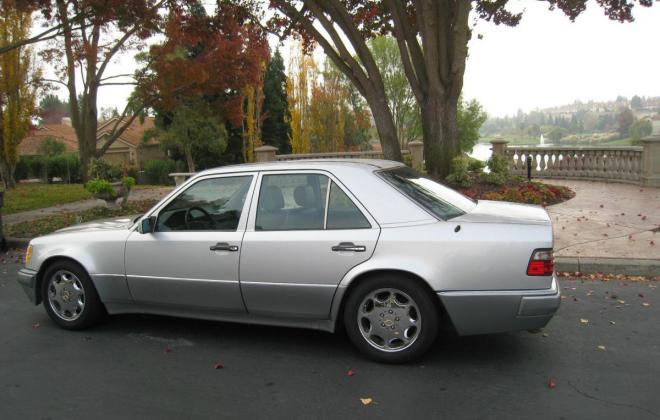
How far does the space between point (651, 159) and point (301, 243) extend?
13.3 meters

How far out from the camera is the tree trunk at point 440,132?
524 inches

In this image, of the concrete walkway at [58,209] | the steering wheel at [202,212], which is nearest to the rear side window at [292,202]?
the steering wheel at [202,212]

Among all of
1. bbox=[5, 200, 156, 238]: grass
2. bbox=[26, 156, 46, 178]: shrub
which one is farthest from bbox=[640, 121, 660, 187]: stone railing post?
bbox=[26, 156, 46, 178]: shrub

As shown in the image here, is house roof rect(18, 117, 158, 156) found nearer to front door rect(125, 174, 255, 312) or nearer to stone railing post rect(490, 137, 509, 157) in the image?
stone railing post rect(490, 137, 509, 157)

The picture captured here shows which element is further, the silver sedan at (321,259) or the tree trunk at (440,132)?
the tree trunk at (440,132)

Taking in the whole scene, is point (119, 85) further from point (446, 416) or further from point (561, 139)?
point (446, 416)

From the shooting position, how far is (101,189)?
500 inches

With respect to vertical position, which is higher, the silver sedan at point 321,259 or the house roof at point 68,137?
the house roof at point 68,137

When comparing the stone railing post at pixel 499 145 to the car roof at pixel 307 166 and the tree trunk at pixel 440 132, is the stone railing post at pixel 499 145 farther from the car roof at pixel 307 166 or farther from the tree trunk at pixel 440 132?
the car roof at pixel 307 166

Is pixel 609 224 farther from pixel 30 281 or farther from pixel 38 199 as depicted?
pixel 38 199

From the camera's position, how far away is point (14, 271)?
27.3 feet

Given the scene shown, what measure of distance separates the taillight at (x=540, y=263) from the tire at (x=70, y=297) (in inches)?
149

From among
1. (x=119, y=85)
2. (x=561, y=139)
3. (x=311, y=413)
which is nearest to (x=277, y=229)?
(x=311, y=413)

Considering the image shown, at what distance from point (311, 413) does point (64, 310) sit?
298 centimetres
